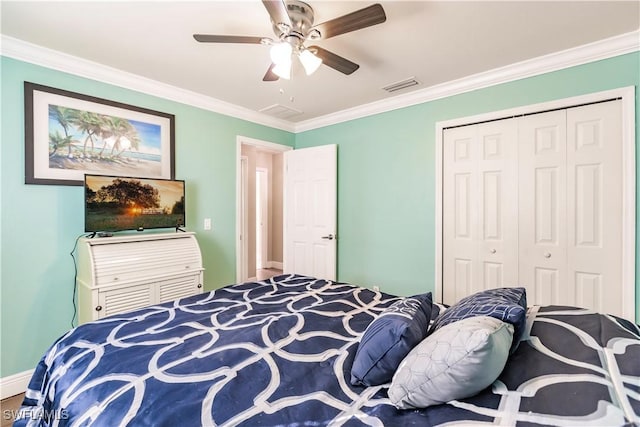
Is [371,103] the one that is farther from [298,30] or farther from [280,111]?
[298,30]

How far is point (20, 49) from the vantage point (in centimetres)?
214

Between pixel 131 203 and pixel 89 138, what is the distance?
62 cm

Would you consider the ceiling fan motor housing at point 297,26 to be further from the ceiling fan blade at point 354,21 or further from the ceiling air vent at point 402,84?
the ceiling air vent at point 402,84

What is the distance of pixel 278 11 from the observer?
61.0 inches

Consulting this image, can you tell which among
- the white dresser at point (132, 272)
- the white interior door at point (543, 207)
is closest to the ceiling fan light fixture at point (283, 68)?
the white dresser at point (132, 272)

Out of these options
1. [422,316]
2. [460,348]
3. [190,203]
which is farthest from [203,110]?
[460,348]

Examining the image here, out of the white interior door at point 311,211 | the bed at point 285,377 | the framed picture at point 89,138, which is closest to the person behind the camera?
the bed at point 285,377

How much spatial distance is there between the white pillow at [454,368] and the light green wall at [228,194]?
2.10 m

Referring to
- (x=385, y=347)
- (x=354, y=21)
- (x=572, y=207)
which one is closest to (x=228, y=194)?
(x=354, y=21)

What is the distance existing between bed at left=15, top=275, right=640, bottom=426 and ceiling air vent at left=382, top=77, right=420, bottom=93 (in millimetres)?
2164

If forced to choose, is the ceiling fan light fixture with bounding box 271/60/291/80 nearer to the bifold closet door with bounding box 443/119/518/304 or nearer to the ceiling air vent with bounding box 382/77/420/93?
the ceiling air vent with bounding box 382/77/420/93

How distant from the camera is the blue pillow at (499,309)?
1.07 meters

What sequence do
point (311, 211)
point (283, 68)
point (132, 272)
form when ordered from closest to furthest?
point (283, 68) → point (132, 272) → point (311, 211)

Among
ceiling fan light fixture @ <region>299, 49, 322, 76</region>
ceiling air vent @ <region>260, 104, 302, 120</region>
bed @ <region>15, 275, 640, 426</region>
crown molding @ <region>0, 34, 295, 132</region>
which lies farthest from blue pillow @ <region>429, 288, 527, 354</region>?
crown molding @ <region>0, 34, 295, 132</region>
